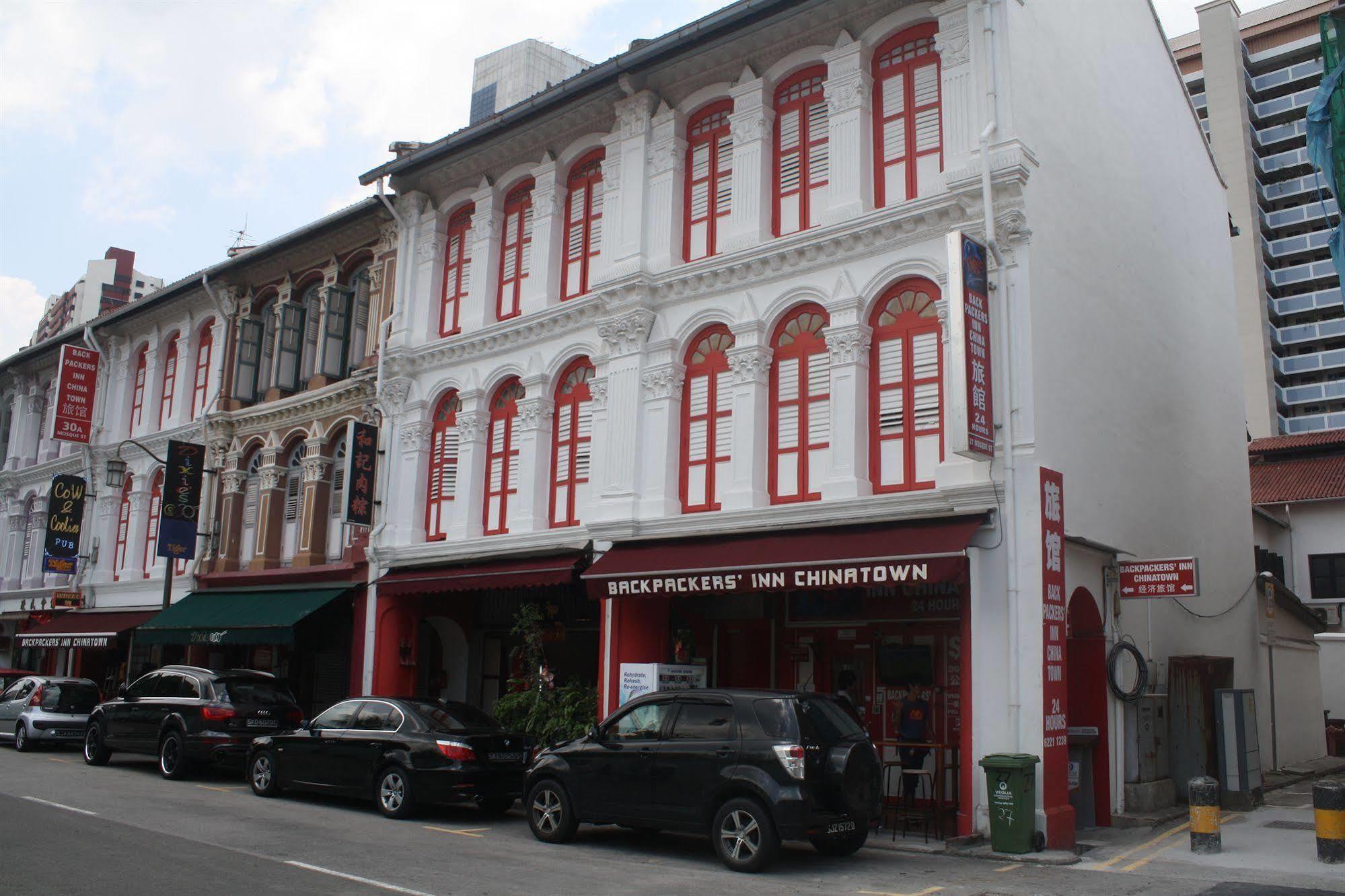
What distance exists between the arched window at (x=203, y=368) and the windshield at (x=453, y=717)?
16.2 metres

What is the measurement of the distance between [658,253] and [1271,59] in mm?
72765

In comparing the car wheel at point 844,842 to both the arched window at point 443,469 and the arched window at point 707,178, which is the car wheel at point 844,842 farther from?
the arched window at point 443,469

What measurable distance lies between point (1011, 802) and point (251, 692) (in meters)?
11.7

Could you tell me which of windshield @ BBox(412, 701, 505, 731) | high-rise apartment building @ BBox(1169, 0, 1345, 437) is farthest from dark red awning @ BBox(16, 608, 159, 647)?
high-rise apartment building @ BBox(1169, 0, 1345, 437)

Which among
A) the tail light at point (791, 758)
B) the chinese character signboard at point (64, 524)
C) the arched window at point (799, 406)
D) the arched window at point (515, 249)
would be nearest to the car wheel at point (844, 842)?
the tail light at point (791, 758)

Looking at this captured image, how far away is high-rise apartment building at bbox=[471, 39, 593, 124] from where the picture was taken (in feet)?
82.4

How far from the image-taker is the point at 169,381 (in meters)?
29.4

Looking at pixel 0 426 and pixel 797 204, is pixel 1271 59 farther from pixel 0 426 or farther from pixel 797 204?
pixel 0 426

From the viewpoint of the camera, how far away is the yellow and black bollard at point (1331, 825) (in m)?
11.0

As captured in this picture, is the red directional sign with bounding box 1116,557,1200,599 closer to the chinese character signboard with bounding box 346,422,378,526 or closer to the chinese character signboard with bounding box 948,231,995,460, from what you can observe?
the chinese character signboard with bounding box 948,231,995,460

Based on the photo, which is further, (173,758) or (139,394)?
(139,394)

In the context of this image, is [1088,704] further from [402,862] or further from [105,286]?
[105,286]

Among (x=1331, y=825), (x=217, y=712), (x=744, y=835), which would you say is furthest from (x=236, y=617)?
(x=1331, y=825)

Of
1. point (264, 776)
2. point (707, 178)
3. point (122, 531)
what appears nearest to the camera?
point (264, 776)
